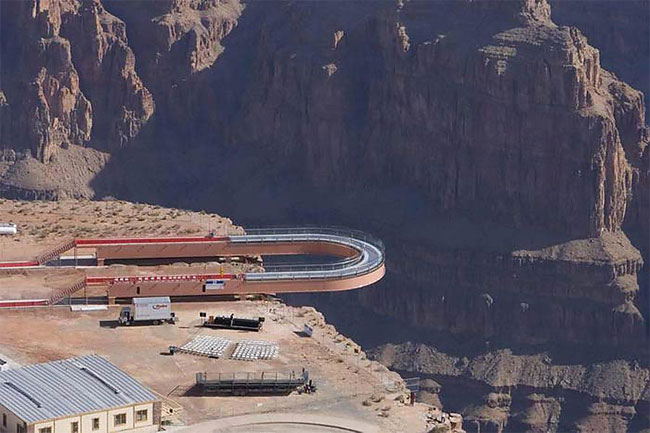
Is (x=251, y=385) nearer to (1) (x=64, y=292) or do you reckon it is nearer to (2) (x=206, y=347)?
(2) (x=206, y=347)

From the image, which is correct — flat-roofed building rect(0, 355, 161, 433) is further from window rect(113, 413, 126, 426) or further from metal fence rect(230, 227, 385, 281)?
metal fence rect(230, 227, 385, 281)

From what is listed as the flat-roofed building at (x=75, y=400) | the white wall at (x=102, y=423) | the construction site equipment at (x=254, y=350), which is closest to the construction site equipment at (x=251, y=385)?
the flat-roofed building at (x=75, y=400)

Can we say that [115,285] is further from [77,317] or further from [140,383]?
[140,383]

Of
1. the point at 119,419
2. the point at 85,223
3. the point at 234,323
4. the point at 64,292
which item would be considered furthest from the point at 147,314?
the point at 85,223

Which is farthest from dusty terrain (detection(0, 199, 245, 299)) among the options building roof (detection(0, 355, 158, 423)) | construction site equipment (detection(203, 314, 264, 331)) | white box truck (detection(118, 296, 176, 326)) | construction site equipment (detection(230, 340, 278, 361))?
building roof (detection(0, 355, 158, 423))

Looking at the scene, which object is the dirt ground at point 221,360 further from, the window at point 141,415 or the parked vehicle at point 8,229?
the parked vehicle at point 8,229

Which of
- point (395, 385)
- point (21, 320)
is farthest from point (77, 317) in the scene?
point (395, 385)
